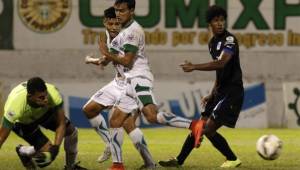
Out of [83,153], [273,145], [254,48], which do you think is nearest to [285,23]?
[254,48]

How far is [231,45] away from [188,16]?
1009cm

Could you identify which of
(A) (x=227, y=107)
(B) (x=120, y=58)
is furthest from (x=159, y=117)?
(A) (x=227, y=107)

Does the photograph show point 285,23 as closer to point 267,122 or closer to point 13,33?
point 267,122

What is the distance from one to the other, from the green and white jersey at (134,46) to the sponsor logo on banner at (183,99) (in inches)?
358

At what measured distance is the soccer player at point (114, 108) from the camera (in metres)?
8.69

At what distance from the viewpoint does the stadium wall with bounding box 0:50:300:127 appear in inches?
750

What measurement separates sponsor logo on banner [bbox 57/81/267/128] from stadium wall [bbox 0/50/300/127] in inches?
→ 41.3

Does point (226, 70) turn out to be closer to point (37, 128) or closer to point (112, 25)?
point (112, 25)

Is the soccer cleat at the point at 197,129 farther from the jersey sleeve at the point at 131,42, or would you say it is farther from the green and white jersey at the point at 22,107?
the green and white jersey at the point at 22,107

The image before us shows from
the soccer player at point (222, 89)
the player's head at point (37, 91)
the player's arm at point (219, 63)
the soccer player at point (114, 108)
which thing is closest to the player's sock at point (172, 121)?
the soccer player at point (114, 108)

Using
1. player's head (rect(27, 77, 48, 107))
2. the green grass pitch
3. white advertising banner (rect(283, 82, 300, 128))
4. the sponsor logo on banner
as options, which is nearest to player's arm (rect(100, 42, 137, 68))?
player's head (rect(27, 77, 48, 107))

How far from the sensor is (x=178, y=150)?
12.2m

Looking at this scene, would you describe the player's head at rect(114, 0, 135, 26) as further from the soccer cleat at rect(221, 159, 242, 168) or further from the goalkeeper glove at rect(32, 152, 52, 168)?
the soccer cleat at rect(221, 159, 242, 168)

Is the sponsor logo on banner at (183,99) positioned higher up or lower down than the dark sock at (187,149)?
lower down
